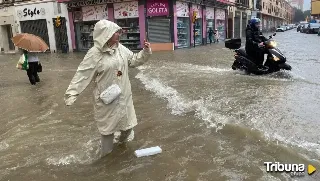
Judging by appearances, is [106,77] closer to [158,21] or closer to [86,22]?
[158,21]

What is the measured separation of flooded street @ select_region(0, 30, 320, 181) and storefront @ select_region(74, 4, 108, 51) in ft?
53.7

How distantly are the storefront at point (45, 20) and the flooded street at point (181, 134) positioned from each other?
1888 cm

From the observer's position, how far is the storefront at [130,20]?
75.7 feet

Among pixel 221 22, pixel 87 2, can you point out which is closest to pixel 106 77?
pixel 87 2

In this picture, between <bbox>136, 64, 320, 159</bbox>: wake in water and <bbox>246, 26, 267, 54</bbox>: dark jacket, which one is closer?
<bbox>136, 64, 320, 159</bbox>: wake in water

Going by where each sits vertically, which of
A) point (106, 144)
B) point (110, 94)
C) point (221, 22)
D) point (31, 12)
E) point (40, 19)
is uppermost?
point (31, 12)

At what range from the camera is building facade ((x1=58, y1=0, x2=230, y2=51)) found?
22769mm

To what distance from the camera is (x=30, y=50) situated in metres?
9.85

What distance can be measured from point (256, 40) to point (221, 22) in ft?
82.0

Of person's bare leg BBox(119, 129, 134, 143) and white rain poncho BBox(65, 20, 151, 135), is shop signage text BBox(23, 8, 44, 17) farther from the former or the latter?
white rain poncho BBox(65, 20, 151, 135)

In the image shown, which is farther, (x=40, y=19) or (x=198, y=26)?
(x=40, y=19)

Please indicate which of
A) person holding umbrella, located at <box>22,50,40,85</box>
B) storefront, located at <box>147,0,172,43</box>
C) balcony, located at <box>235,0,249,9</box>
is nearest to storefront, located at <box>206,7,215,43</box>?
storefront, located at <box>147,0,172,43</box>

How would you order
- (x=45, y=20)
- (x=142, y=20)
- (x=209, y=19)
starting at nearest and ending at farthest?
(x=142, y=20)
(x=45, y=20)
(x=209, y=19)

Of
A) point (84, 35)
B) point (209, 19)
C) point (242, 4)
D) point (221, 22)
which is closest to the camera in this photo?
point (84, 35)
